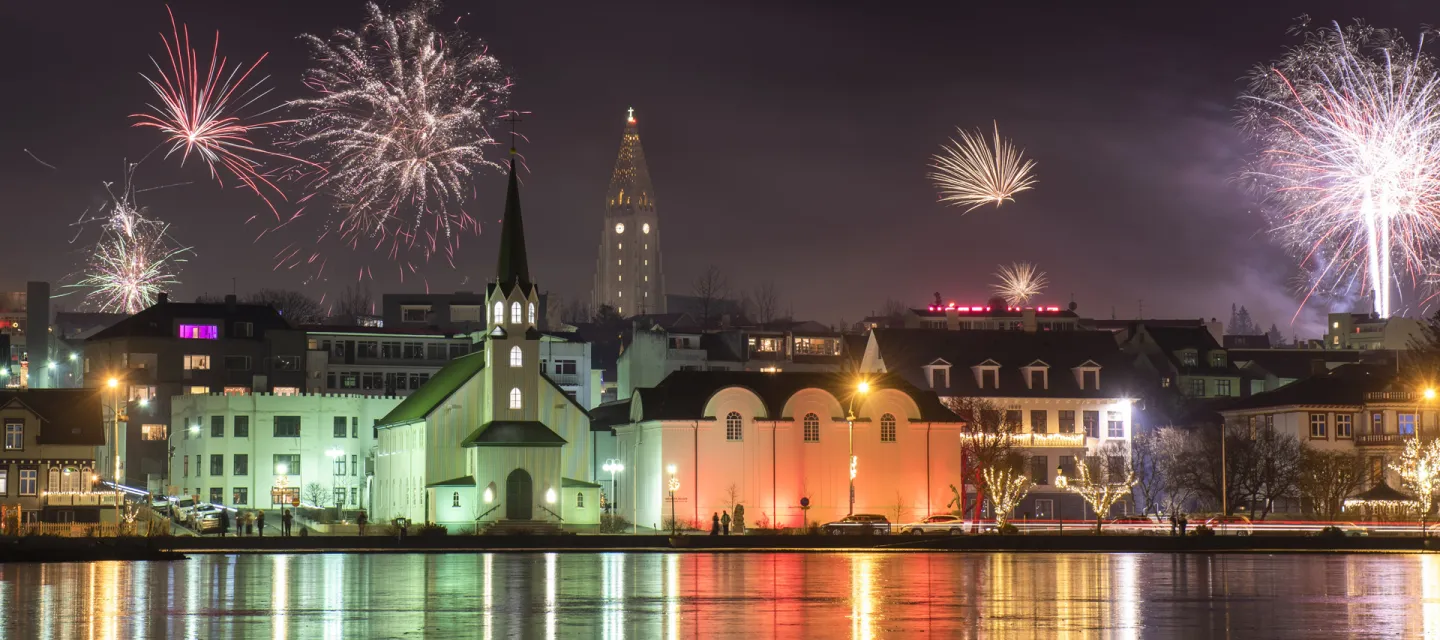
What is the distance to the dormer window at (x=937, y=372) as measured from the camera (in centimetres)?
11206

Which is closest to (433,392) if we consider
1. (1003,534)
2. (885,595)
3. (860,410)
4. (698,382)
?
(698,382)

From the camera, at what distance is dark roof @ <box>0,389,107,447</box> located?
97500mm

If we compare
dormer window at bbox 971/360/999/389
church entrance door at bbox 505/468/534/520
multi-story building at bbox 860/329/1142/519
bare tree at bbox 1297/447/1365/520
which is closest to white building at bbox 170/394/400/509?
church entrance door at bbox 505/468/534/520

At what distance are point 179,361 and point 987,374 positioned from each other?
58.2m

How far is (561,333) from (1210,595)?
102 metres

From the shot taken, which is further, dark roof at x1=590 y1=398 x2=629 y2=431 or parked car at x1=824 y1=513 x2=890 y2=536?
dark roof at x1=590 y1=398 x2=629 y2=431

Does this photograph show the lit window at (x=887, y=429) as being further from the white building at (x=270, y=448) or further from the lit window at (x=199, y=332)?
the lit window at (x=199, y=332)

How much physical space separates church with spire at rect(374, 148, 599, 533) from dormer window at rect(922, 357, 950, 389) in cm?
2272

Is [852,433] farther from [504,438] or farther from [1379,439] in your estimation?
[1379,439]

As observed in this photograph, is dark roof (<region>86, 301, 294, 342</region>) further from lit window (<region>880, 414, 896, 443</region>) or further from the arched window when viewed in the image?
lit window (<region>880, 414, 896, 443</region>)

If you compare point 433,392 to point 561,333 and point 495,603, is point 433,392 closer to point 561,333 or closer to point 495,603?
point 561,333

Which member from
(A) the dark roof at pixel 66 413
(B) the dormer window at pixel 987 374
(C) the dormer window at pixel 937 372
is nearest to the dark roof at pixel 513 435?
(A) the dark roof at pixel 66 413

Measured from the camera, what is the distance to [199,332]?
12888 centimetres

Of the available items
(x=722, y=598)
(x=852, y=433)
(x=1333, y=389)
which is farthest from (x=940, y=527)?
(x=722, y=598)
